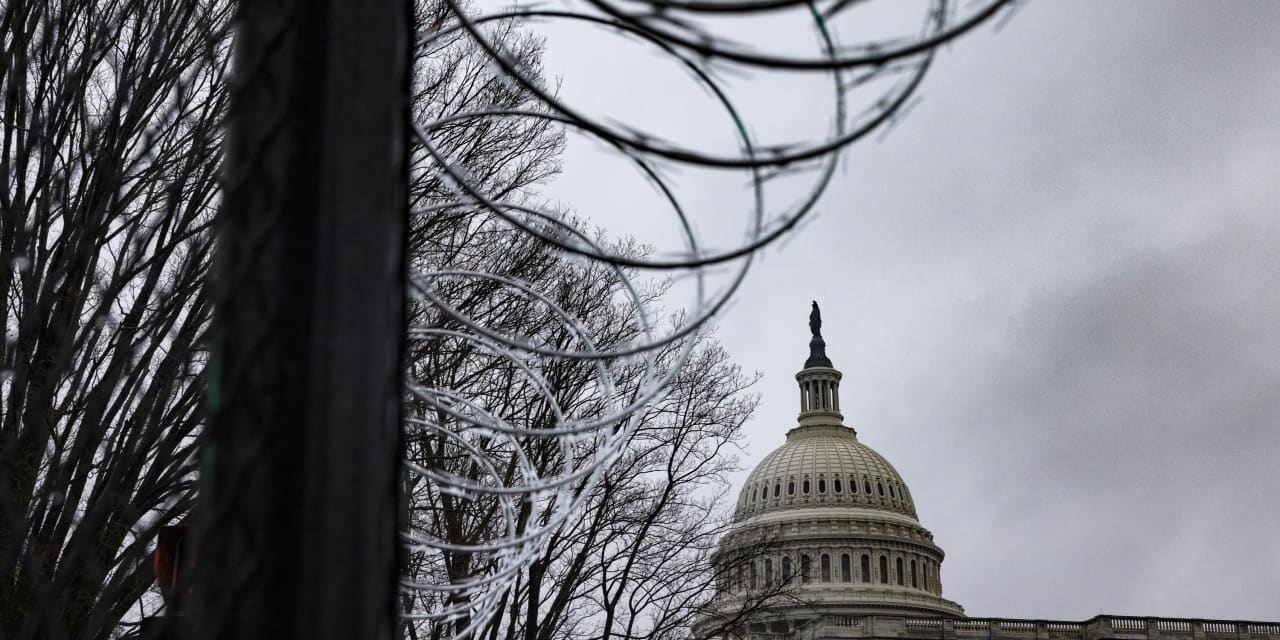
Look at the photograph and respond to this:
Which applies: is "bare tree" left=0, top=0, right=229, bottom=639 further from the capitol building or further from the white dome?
the white dome

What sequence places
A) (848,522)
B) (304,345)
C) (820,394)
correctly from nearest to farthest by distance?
(304,345), (848,522), (820,394)

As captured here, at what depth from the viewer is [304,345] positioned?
156 cm

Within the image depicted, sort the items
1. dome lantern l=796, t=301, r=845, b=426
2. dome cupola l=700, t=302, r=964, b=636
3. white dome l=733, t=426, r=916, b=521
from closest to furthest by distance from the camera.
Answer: dome cupola l=700, t=302, r=964, b=636, white dome l=733, t=426, r=916, b=521, dome lantern l=796, t=301, r=845, b=426

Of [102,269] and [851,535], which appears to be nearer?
[102,269]

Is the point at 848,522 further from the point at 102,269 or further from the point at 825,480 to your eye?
the point at 102,269

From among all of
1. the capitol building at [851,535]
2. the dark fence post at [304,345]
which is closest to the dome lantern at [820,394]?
the capitol building at [851,535]

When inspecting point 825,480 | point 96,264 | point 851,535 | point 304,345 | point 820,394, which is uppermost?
point 820,394

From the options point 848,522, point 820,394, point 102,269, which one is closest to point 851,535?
point 848,522

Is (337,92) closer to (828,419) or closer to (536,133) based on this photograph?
(536,133)

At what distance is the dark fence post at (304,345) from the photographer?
1521 mm

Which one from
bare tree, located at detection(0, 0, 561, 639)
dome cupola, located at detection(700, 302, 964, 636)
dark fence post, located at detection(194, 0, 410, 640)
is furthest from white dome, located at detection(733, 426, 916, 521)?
dark fence post, located at detection(194, 0, 410, 640)

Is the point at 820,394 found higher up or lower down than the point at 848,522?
higher up

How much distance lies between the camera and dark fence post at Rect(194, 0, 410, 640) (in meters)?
1.52

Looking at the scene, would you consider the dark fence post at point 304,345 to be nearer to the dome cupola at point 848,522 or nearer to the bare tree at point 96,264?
the bare tree at point 96,264
